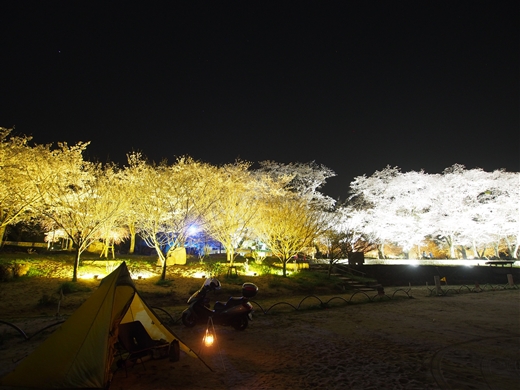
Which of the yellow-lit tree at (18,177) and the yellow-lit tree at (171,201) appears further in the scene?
the yellow-lit tree at (171,201)

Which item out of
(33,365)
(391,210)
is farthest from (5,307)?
(391,210)

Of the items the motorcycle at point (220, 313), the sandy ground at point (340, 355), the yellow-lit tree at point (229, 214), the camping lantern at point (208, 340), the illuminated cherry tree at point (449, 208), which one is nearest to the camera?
the sandy ground at point (340, 355)

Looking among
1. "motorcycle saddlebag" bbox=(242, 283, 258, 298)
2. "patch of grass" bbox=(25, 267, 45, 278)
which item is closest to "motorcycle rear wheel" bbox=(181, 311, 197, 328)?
"motorcycle saddlebag" bbox=(242, 283, 258, 298)

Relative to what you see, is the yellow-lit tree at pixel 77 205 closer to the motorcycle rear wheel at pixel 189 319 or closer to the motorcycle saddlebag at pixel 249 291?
the motorcycle rear wheel at pixel 189 319

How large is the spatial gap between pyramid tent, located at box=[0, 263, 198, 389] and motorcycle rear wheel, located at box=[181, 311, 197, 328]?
354cm

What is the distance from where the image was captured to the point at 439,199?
3656 centimetres

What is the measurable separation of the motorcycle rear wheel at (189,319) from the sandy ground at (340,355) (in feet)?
0.80

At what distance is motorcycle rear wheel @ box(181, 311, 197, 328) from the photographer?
8.27 metres

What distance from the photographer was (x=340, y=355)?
6.01 m

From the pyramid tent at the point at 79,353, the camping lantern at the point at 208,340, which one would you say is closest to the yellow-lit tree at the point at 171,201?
the camping lantern at the point at 208,340

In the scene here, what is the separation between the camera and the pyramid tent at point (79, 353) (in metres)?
4.07

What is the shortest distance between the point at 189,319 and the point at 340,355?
4.44 m

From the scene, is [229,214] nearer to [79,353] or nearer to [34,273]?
[34,273]

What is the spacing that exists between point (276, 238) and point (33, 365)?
1624cm
